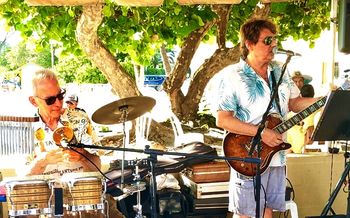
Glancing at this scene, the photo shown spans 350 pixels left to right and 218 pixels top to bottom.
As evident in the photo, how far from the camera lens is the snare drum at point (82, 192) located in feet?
8.87

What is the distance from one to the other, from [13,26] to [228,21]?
2547 mm

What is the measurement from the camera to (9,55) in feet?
81.8

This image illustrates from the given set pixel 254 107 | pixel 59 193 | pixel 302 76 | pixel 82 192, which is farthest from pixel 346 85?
pixel 302 76

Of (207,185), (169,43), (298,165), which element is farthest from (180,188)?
(169,43)

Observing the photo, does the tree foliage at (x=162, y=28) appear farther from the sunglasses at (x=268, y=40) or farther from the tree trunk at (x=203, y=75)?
the sunglasses at (x=268, y=40)

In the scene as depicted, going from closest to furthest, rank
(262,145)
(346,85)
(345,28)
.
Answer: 1. (346,85)
2. (262,145)
3. (345,28)

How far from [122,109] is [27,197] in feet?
2.81

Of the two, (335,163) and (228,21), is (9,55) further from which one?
(335,163)

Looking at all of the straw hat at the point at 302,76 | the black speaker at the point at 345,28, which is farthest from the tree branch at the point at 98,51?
the black speaker at the point at 345,28

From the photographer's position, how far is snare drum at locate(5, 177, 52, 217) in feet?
8.70

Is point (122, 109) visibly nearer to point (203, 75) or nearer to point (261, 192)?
point (261, 192)

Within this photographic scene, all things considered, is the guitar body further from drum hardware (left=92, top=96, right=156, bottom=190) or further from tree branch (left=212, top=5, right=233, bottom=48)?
tree branch (left=212, top=5, right=233, bottom=48)

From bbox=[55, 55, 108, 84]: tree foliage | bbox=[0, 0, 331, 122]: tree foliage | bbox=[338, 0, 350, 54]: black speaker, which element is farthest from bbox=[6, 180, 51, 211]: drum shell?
bbox=[55, 55, 108, 84]: tree foliage

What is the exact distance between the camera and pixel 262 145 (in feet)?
9.51
